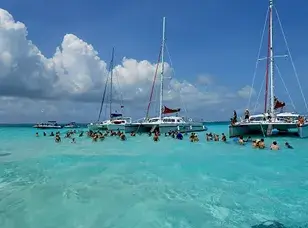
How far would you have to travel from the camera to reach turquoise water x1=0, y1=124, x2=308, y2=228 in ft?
32.1

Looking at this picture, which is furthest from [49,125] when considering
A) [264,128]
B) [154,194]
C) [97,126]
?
[154,194]

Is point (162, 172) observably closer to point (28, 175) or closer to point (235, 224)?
point (28, 175)

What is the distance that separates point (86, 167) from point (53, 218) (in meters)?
10.5

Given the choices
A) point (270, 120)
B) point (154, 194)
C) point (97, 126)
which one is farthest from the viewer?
point (97, 126)

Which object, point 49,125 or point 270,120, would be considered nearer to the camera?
point 270,120

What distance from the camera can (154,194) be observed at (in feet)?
41.9

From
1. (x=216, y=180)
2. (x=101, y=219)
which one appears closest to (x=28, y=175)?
(x=101, y=219)

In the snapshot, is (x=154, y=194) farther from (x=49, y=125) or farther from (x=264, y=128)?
(x=49, y=125)

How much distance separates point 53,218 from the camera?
9.95m

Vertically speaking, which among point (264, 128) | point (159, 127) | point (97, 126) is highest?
point (97, 126)

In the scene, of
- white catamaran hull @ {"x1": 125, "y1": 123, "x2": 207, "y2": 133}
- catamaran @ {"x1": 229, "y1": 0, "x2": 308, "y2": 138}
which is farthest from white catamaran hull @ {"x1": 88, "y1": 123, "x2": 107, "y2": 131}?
catamaran @ {"x1": 229, "y1": 0, "x2": 308, "y2": 138}

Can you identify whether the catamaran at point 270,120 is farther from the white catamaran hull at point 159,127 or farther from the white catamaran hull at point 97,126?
the white catamaran hull at point 97,126

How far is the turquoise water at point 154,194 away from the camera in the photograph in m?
9.78

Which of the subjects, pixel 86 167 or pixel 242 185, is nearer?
pixel 242 185
